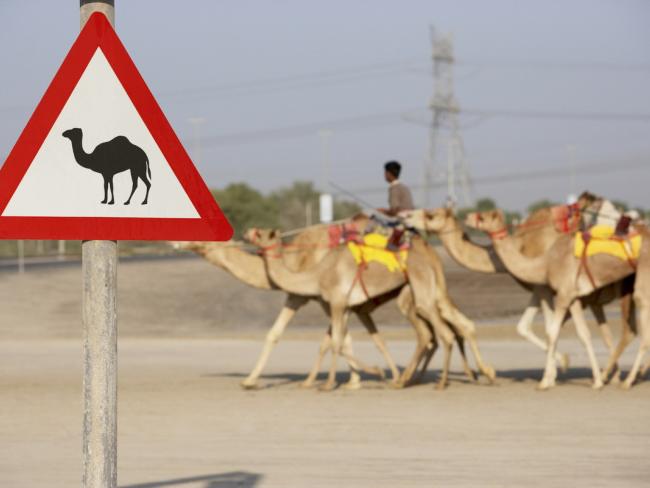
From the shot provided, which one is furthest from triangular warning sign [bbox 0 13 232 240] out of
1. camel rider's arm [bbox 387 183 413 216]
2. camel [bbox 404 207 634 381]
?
camel rider's arm [bbox 387 183 413 216]

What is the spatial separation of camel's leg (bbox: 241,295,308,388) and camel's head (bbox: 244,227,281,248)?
725 millimetres

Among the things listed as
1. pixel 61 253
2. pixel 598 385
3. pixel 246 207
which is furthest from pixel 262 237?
pixel 246 207

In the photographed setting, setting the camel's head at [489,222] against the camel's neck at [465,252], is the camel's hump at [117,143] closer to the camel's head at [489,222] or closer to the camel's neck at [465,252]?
the camel's neck at [465,252]

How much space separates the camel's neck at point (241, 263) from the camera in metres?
17.8

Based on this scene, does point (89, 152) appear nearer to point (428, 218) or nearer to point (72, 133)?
point (72, 133)

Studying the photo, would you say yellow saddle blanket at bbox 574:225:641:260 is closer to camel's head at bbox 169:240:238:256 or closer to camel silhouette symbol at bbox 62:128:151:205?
camel's head at bbox 169:240:238:256

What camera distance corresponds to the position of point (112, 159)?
5.19 meters

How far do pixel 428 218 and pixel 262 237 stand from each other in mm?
2073

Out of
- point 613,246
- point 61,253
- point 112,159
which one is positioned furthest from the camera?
point 61,253

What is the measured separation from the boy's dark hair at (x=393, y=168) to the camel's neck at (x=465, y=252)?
0.98m

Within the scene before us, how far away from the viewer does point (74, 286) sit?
42.2m

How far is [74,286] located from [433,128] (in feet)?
196

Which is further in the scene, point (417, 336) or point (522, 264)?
point (417, 336)

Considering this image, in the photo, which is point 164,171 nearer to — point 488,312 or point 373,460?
point 373,460
